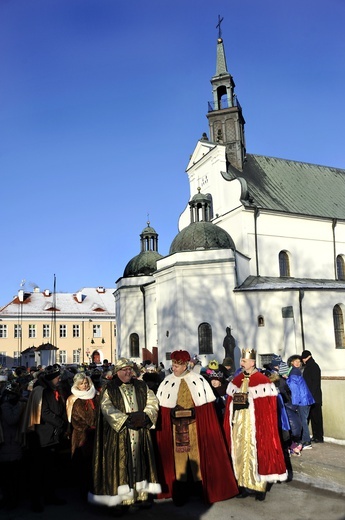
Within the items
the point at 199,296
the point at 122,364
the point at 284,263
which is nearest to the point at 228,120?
the point at 284,263

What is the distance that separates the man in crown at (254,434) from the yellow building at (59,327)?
47.2 metres

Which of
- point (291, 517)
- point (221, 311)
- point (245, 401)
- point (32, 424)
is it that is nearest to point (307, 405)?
point (245, 401)

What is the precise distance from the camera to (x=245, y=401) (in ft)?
22.0

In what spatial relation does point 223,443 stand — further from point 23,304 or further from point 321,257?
point 23,304

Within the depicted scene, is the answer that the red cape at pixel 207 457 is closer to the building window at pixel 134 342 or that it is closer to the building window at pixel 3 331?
the building window at pixel 134 342

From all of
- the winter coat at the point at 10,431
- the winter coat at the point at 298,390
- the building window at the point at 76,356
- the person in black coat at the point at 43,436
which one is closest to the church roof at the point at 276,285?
the winter coat at the point at 298,390

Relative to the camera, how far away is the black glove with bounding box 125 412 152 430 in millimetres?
6078

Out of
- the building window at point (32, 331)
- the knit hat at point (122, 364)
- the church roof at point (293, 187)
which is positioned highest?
the church roof at point (293, 187)

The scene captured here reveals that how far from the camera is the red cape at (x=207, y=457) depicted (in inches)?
250

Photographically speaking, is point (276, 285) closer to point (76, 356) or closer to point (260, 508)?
point (260, 508)

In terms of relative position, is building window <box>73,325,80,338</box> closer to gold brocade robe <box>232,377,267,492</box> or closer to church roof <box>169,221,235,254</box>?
church roof <box>169,221,235,254</box>

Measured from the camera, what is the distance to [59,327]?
56406 millimetres

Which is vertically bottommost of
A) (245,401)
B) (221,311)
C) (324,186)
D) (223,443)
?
(223,443)

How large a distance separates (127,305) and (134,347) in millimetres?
2852
